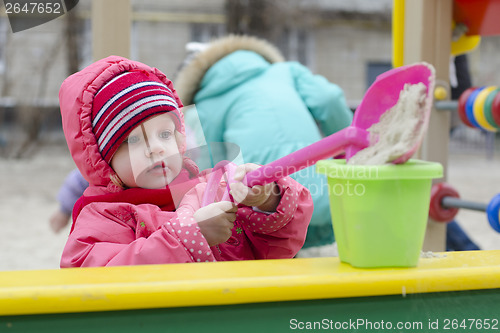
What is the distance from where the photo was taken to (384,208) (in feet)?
2.14

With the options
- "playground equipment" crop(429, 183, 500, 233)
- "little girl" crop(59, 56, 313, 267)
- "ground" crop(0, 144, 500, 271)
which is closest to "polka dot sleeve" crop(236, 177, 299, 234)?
"little girl" crop(59, 56, 313, 267)

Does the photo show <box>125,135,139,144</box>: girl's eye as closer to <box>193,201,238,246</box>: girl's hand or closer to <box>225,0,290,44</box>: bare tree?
<box>193,201,238,246</box>: girl's hand

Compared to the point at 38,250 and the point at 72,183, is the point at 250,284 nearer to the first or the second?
the point at 72,183

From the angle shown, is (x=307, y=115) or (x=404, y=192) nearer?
(x=404, y=192)

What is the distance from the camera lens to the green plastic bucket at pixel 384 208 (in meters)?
0.64

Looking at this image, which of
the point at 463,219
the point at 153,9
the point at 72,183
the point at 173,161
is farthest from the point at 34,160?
the point at 173,161

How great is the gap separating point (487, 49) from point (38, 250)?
10368 mm

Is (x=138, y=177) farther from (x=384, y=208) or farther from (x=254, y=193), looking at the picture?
(x=384, y=208)

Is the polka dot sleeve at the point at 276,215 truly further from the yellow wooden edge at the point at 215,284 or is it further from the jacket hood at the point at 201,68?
the jacket hood at the point at 201,68

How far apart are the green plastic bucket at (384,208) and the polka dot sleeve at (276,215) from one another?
227mm

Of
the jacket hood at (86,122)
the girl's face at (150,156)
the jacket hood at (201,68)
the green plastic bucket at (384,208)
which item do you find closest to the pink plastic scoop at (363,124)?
the green plastic bucket at (384,208)

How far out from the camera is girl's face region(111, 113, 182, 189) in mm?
993

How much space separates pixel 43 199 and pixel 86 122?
176 inches

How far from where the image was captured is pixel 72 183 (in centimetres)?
193
